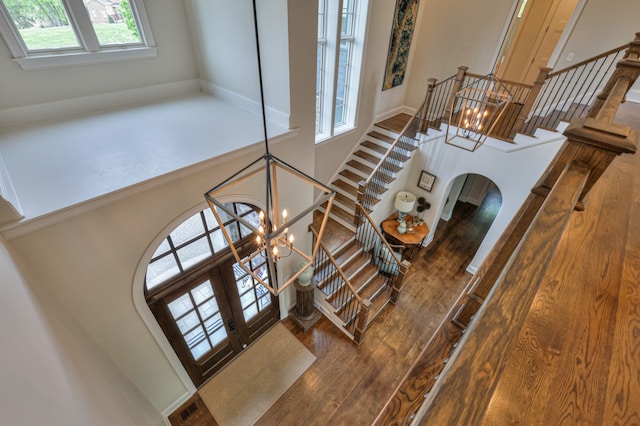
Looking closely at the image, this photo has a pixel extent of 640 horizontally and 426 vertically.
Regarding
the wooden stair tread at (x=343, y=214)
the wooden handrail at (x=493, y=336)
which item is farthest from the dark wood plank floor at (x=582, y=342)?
the wooden stair tread at (x=343, y=214)

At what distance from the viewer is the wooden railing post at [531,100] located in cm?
411

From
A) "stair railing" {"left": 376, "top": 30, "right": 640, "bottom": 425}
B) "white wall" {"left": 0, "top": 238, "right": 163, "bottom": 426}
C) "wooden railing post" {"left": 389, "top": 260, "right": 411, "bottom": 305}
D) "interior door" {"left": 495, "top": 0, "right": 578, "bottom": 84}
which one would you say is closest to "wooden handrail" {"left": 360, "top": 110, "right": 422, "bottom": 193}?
"wooden railing post" {"left": 389, "top": 260, "right": 411, "bottom": 305}

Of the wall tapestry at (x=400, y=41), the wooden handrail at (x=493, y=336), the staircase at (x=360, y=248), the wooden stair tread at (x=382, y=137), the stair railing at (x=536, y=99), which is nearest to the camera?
the wooden handrail at (x=493, y=336)

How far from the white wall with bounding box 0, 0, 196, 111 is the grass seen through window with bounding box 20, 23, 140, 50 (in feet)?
0.65

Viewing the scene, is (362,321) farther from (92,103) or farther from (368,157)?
(92,103)

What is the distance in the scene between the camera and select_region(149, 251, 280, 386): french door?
3.06 meters

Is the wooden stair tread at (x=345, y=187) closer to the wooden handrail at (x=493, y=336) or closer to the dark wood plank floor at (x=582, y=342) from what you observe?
the dark wood plank floor at (x=582, y=342)

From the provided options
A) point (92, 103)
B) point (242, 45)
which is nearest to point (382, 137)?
point (242, 45)

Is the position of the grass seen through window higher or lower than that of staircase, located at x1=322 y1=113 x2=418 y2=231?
higher

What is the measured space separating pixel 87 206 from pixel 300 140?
6.70 feet

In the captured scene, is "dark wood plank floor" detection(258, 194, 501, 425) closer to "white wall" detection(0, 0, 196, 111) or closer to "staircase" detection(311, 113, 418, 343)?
"staircase" detection(311, 113, 418, 343)

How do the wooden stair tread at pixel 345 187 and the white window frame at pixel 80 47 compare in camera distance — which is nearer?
the white window frame at pixel 80 47

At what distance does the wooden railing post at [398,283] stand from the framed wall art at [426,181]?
2162 millimetres

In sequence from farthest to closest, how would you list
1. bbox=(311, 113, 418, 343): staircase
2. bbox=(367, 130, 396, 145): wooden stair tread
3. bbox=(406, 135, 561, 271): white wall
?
bbox=(367, 130, 396, 145): wooden stair tread, bbox=(406, 135, 561, 271): white wall, bbox=(311, 113, 418, 343): staircase
